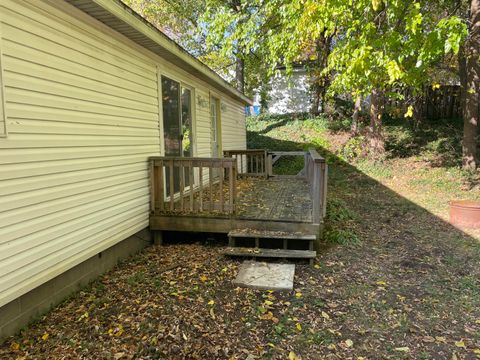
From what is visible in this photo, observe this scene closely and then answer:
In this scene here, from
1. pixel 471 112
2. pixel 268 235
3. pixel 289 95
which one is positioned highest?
pixel 289 95

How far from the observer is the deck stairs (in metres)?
4.34

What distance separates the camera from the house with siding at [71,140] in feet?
9.00

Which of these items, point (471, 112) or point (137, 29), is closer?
point (137, 29)

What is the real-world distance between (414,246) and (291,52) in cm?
473

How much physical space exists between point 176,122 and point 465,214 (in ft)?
18.5

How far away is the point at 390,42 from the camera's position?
17.6ft

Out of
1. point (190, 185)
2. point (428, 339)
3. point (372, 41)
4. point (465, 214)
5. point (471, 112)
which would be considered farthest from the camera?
point (471, 112)

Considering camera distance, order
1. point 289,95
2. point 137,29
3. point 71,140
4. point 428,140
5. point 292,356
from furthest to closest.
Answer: point 289,95
point 428,140
point 137,29
point 71,140
point 292,356

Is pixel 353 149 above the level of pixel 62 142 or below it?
below

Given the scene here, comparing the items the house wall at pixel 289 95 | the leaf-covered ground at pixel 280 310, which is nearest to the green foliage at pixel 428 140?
the house wall at pixel 289 95

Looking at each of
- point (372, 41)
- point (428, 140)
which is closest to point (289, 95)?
point (428, 140)

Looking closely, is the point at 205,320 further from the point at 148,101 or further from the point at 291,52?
the point at 291,52

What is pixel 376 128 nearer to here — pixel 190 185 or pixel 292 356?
pixel 190 185

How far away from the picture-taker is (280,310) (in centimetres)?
328
